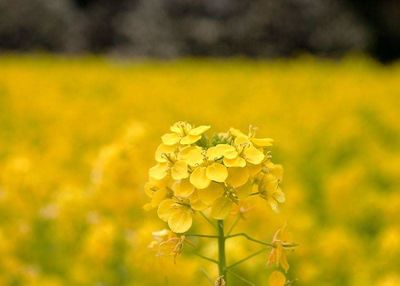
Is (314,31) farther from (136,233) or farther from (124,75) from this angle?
(136,233)

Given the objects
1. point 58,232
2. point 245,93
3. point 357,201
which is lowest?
point 58,232

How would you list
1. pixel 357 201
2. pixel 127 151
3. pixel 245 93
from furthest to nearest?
pixel 245 93 → pixel 357 201 → pixel 127 151

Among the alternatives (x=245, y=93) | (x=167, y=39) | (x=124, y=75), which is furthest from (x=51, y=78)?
(x=167, y=39)

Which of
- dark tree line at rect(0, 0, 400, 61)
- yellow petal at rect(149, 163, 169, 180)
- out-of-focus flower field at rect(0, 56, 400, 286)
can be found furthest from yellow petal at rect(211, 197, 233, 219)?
dark tree line at rect(0, 0, 400, 61)

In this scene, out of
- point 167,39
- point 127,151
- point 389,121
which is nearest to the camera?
point 127,151

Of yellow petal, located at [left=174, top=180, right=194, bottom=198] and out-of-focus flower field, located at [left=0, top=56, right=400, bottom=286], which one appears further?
out-of-focus flower field, located at [left=0, top=56, right=400, bottom=286]

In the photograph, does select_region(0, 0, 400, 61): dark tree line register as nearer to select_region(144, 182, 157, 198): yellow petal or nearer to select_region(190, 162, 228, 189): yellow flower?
select_region(144, 182, 157, 198): yellow petal

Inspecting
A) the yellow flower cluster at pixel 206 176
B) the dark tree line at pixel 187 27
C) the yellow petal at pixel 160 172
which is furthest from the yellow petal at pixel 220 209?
the dark tree line at pixel 187 27
